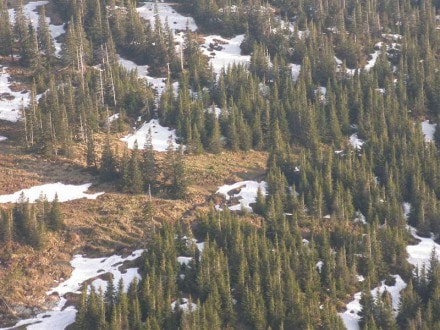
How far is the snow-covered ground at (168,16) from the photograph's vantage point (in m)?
135

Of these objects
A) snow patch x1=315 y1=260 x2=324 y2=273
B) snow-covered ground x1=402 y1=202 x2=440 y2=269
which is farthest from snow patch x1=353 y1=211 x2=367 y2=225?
snow patch x1=315 y1=260 x2=324 y2=273

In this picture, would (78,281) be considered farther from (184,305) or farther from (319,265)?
(319,265)

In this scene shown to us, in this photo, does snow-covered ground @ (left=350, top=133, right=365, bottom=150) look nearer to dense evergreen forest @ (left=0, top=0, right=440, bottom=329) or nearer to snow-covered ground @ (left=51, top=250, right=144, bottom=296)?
dense evergreen forest @ (left=0, top=0, right=440, bottom=329)

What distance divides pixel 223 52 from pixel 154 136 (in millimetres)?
42218

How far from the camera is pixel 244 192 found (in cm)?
7350

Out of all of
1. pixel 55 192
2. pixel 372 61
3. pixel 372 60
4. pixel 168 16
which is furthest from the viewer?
pixel 168 16

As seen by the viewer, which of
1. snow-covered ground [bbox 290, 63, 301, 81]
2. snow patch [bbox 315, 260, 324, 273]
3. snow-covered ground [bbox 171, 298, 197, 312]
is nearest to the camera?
snow-covered ground [bbox 171, 298, 197, 312]

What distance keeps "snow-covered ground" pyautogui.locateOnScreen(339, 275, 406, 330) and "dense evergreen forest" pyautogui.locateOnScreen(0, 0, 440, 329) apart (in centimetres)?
83

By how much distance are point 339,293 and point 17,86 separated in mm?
72210

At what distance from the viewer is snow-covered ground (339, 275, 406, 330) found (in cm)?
5388

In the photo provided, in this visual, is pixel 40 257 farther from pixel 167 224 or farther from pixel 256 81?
pixel 256 81

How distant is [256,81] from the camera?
104938 millimetres

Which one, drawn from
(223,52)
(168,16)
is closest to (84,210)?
(223,52)

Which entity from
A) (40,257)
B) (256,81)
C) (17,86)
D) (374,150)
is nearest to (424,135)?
(374,150)
